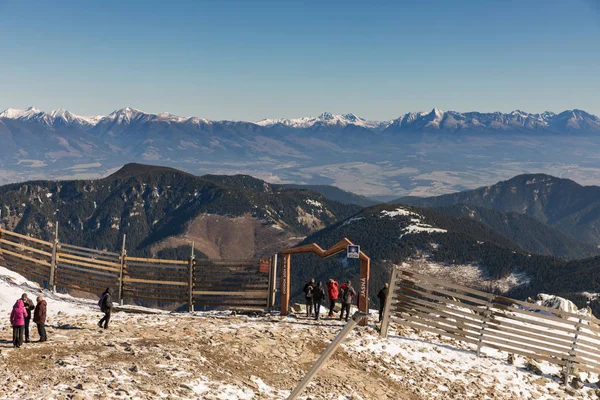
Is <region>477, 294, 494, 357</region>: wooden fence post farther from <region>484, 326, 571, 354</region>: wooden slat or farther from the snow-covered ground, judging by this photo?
the snow-covered ground

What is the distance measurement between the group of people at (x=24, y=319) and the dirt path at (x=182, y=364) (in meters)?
0.36

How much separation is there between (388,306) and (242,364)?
22.2 feet

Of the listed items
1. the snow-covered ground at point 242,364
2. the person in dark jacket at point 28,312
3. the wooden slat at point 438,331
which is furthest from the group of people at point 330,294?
the person in dark jacket at point 28,312

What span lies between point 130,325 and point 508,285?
18657 cm

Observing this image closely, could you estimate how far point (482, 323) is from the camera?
2022cm

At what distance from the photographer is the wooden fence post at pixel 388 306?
66.4ft

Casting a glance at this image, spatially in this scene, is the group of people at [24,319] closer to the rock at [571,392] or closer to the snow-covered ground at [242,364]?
the snow-covered ground at [242,364]

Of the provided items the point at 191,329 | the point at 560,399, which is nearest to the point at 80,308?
the point at 191,329

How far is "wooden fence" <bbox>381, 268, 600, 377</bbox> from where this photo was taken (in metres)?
19.5

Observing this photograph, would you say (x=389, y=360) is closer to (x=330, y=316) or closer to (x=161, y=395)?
(x=330, y=316)

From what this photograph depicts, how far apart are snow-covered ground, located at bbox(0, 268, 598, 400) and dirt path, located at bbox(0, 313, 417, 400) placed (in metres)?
0.03

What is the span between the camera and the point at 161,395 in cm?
1340

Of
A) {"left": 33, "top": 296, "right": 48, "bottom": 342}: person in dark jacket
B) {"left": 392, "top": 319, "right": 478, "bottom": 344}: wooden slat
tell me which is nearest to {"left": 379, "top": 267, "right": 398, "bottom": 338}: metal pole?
{"left": 392, "top": 319, "right": 478, "bottom": 344}: wooden slat

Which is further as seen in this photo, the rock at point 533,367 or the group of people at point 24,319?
the rock at point 533,367
